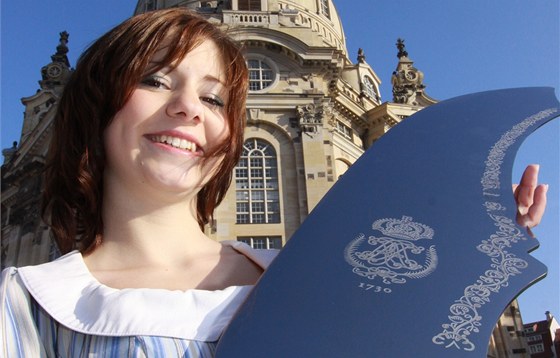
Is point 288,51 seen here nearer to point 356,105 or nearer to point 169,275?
point 356,105

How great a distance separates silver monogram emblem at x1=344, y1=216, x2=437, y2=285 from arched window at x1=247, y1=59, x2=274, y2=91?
21.5 metres

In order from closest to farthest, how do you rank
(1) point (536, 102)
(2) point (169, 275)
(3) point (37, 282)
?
(3) point (37, 282)
(2) point (169, 275)
(1) point (536, 102)

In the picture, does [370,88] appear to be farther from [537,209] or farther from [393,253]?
[393,253]

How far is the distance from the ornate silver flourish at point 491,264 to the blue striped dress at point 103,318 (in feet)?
2.92

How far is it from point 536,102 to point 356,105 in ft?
82.0

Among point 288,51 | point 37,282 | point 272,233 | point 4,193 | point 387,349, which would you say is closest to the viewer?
point 387,349

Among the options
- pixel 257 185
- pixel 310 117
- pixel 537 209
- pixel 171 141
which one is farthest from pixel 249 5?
pixel 537 209

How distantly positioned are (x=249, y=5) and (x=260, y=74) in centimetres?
748

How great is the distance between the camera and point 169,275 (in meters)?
2.37

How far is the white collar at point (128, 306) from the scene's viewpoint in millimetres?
1938

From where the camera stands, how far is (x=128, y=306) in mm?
1969

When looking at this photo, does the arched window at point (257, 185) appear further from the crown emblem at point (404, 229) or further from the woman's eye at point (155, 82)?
the crown emblem at point (404, 229)

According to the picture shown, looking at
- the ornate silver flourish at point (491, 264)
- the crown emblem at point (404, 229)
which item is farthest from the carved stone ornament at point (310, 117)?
the crown emblem at point (404, 229)

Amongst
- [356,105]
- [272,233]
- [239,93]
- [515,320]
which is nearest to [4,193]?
[272,233]
